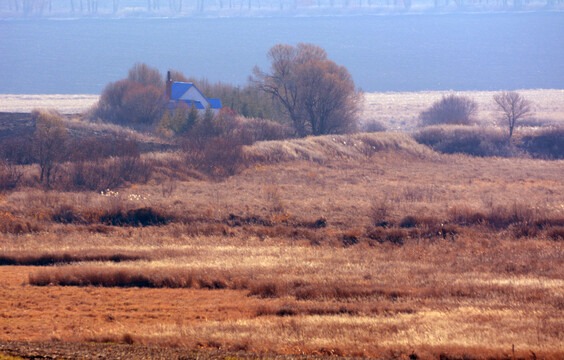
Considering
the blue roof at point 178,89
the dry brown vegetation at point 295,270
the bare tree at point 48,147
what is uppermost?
the blue roof at point 178,89

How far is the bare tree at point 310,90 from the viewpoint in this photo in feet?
166

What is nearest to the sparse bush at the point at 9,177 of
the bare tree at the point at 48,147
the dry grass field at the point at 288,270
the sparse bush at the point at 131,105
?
the dry grass field at the point at 288,270

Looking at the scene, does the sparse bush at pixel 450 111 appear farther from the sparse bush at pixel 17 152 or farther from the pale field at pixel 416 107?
the sparse bush at pixel 17 152

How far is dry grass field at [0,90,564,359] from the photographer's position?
7.48 m

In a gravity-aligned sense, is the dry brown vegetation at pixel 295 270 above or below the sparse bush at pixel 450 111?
below

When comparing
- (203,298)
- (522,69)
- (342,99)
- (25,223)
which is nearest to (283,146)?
(342,99)

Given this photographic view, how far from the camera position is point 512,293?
10258 mm

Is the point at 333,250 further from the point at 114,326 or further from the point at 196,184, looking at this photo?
the point at 196,184

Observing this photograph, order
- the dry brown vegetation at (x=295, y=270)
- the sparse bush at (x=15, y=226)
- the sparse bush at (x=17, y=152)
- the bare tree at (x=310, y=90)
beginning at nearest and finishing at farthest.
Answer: the dry brown vegetation at (x=295, y=270), the sparse bush at (x=15, y=226), the sparse bush at (x=17, y=152), the bare tree at (x=310, y=90)

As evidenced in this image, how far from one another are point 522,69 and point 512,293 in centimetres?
17731

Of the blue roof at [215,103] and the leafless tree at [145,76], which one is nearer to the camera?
the blue roof at [215,103]

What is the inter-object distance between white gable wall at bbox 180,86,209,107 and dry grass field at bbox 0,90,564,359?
26182mm

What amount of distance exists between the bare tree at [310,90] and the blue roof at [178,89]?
25.0ft

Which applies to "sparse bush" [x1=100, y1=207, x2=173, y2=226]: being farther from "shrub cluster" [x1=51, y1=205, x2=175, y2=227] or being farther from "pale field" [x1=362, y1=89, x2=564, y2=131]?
"pale field" [x1=362, y1=89, x2=564, y2=131]
